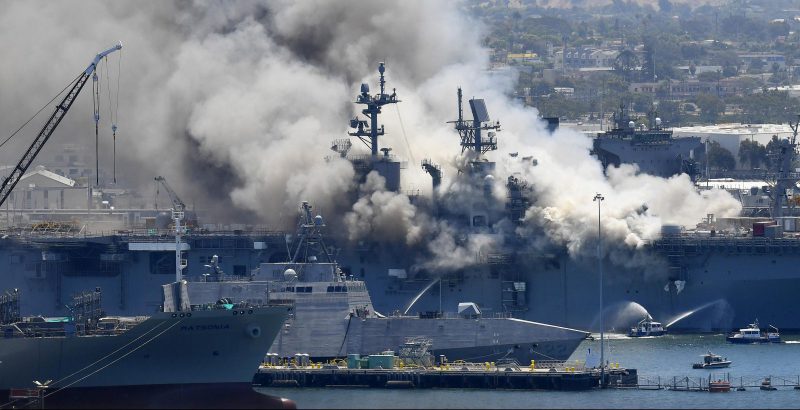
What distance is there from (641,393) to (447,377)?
623cm

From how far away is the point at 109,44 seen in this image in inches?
4279

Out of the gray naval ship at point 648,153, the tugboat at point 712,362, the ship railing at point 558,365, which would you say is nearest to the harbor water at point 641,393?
the tugboat at point 712,362

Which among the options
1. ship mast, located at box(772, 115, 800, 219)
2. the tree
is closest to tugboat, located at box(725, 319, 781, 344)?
ship mast, located at box(772, 115, 800, 219)

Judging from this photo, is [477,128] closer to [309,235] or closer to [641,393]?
[309,235]

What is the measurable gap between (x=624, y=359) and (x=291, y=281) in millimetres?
12341

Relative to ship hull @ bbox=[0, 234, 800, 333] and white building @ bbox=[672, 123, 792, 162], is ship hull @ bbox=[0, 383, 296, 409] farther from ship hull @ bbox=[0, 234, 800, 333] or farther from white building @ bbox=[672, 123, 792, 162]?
white building @ bbox=[672, 123, 792, 162]

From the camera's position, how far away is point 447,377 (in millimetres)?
70938

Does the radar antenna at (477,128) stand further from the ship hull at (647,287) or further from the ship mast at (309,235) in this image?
the ship mast at (309,235)

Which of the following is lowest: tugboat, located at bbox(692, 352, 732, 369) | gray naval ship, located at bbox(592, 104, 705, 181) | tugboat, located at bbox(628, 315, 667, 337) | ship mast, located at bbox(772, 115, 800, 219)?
tugboat, located at bbox(692, 352, 732, 369)

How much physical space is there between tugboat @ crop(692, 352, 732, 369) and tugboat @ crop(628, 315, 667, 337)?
9.05 m

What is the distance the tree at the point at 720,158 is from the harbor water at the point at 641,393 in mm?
71384

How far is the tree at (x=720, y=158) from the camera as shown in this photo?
152 m

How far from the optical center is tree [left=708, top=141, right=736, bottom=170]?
152 metres

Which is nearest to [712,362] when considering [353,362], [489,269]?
[353,362]
